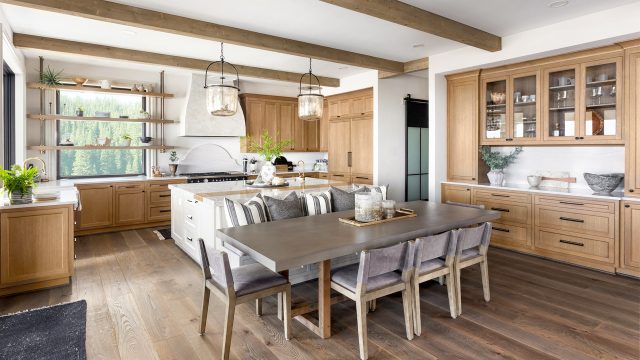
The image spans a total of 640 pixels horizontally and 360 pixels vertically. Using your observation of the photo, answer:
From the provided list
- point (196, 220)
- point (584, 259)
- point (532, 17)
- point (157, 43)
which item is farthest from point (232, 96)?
point (584, 259)

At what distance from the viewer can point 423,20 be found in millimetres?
3789

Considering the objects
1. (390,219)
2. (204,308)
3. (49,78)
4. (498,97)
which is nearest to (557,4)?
(498,97)

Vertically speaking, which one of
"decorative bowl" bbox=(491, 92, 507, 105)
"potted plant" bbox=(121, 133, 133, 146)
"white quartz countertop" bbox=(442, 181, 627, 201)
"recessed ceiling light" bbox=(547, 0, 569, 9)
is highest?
"recessed ceiling light" bbox=(547, 0, 569, 9)

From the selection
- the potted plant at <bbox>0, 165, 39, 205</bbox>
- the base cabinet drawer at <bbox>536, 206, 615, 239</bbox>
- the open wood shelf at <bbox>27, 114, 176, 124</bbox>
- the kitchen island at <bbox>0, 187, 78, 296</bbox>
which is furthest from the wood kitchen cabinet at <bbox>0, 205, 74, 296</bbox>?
the base cabinet drawer at <bbox>536, 206, 615, 239</bbox>

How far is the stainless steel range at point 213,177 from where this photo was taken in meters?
6.50

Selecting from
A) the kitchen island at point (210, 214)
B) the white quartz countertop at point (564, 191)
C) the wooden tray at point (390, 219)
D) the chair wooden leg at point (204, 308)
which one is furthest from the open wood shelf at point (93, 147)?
the white quartz countertop at point (564, 191)

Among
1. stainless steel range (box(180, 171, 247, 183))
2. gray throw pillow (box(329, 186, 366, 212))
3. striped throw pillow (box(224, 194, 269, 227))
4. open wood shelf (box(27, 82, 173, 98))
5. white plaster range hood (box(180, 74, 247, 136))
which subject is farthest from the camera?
white plaster range hood (box(180, 74, 247, 136))

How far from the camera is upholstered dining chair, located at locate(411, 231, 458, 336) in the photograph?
2.64m

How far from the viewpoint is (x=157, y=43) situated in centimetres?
498

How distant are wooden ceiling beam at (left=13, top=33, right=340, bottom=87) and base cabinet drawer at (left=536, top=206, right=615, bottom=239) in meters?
4.60

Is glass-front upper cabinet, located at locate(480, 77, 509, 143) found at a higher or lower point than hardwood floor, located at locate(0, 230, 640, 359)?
higher

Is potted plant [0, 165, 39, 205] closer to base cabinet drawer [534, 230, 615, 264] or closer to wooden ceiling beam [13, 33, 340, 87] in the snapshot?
wooden ceiling beam [13, 33, 340, 87]

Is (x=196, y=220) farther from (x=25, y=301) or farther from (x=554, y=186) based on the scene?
(x=554, y=186)

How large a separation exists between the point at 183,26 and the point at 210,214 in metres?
1.98
